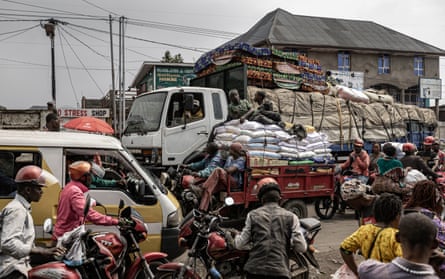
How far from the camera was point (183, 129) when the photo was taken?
833 cm

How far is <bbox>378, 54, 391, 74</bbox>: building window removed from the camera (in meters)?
35.0

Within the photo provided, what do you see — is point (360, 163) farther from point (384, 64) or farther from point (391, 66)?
point (391, 66)

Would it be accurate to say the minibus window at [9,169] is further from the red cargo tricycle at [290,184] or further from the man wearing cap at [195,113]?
the man wearing cap at [195,113]

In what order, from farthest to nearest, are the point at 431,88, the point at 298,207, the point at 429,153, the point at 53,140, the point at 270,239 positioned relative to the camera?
the point at 431,88
the point at 429,153
the point at 298,207
the point at 53,140
the point at 270,239

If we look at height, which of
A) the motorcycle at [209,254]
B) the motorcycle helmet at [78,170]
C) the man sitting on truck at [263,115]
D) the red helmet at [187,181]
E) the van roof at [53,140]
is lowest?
the motorcycle at [209,254]

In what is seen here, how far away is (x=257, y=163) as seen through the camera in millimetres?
7332

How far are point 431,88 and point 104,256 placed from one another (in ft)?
121

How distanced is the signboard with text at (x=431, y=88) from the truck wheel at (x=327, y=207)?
95.5 ft

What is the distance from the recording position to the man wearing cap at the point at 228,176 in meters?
6.68

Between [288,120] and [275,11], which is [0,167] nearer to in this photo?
[288,120]

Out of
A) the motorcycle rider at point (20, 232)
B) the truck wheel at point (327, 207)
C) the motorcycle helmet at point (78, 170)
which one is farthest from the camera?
the truck wheel at point (327, 207)

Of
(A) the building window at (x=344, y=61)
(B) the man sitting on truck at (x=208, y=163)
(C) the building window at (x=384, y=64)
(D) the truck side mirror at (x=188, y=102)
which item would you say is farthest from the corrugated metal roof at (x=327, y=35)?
(B) the man sitting on truck at (x=208, y=163)

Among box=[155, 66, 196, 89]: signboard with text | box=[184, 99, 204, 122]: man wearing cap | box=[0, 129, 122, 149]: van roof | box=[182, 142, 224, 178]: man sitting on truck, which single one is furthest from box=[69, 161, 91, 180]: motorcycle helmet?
box=[155, 66, 196, 89]: signboard with text

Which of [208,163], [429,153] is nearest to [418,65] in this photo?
[429,153]
